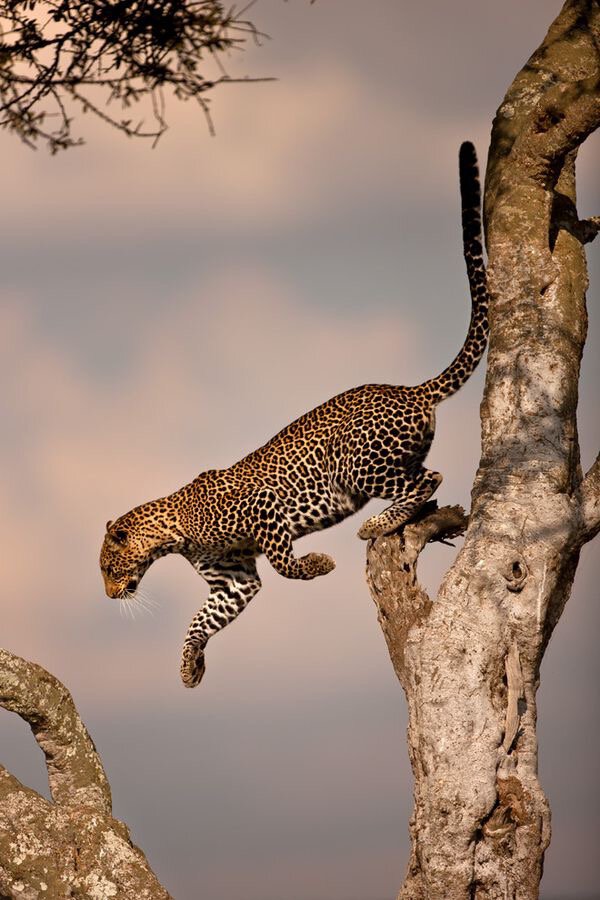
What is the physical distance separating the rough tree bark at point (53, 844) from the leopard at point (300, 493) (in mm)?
2766

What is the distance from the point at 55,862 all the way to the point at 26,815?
36 centimetres

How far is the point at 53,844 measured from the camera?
28.5 ft

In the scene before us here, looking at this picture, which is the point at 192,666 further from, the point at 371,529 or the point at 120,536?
the point at 371,529

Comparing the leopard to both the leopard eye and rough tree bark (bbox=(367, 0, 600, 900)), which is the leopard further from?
rough tree bark (bbox=(367, 0, 600, 900))

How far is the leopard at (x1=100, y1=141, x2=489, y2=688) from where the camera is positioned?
10891 mm

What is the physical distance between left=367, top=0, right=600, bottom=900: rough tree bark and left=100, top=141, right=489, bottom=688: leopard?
0.43 metres

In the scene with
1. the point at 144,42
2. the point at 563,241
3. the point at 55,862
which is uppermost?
the point at 144,42

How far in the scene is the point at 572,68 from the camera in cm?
1068

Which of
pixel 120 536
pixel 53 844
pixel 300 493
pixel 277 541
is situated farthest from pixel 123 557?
pixel 53 844

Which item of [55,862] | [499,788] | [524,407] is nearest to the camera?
[55,862]

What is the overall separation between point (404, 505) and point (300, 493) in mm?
1200

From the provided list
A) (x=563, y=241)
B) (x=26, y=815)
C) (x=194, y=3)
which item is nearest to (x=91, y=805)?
(x=26, y=815)

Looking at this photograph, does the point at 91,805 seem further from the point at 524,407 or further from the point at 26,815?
the point at 524,407

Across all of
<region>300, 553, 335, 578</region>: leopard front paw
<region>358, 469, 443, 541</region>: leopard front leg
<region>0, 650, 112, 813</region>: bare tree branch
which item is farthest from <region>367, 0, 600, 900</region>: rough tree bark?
<region>0, 650, 112, 813</region>: bare tree branch
